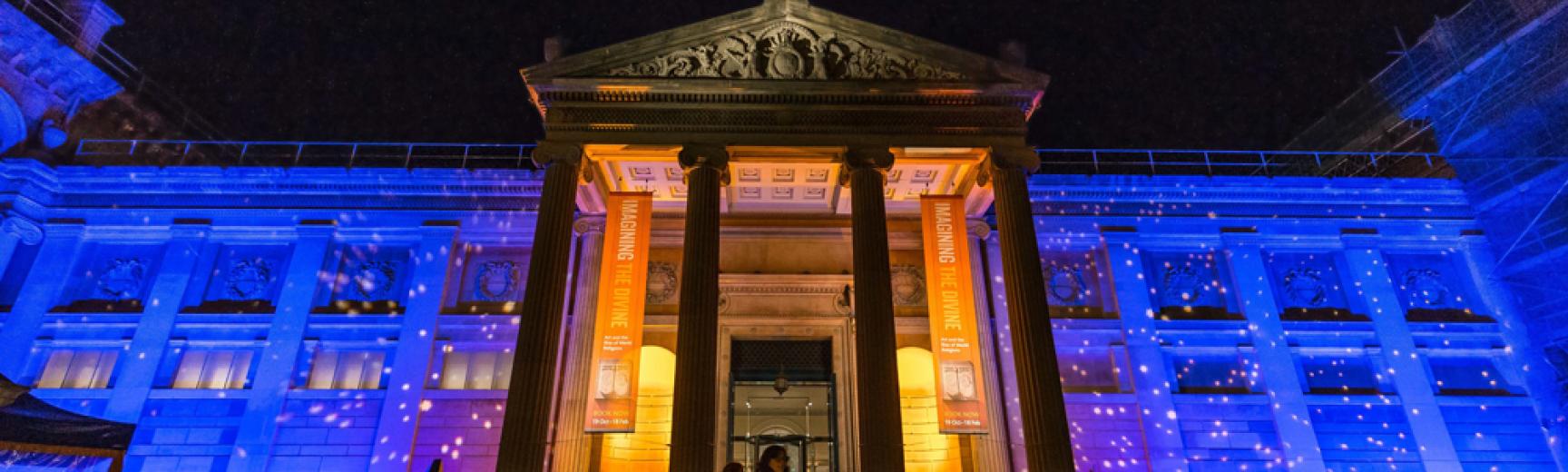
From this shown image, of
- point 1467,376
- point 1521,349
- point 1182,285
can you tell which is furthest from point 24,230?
point 1521,349

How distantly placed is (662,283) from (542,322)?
4.01 metres

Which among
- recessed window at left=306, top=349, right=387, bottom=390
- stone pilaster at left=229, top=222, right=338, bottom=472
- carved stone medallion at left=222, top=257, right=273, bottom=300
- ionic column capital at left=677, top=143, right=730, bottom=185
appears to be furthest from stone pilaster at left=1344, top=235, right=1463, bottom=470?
carved stone medallion at left=222, top=257, right=273, bottom=300

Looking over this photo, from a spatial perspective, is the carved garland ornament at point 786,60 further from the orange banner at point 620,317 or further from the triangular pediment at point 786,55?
the orange banner at point 620,317

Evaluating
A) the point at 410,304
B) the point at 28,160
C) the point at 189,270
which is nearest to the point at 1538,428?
the point at 410,304

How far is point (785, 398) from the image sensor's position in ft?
52.3

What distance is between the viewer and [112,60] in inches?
683

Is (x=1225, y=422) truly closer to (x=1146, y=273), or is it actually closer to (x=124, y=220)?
(x=1146, y=273)

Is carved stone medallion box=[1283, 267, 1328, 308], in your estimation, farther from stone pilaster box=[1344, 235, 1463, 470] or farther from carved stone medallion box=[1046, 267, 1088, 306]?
carved stone medallion box=[1046, 267, 1088, 306]

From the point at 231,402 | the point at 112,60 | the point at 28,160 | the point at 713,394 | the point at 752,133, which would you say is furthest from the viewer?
the point at 112,60

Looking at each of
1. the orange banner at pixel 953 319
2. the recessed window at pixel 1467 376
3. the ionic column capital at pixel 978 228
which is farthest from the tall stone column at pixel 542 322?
the recessed window at pixel 1467 376

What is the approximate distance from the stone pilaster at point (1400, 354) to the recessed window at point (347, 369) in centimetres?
2045

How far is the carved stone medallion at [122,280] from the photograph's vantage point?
15.9m

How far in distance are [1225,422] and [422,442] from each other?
15569mm

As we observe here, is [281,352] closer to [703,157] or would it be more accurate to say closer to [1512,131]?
[703,157]
